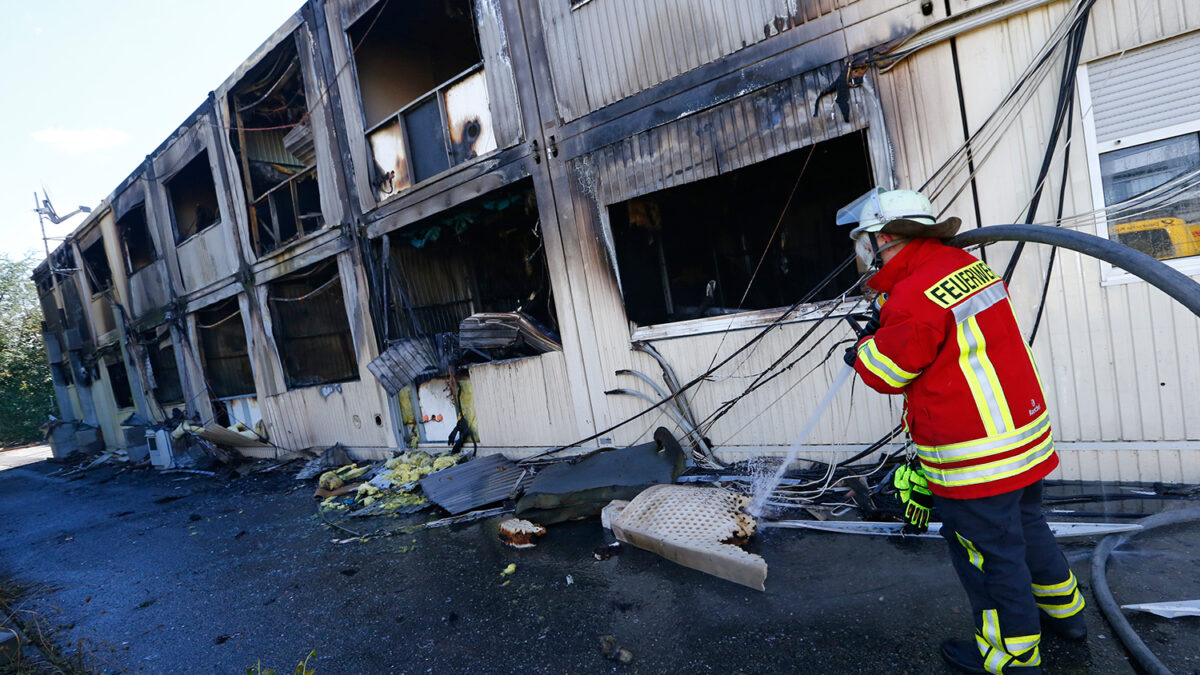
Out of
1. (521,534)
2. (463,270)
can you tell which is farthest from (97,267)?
(521,534)

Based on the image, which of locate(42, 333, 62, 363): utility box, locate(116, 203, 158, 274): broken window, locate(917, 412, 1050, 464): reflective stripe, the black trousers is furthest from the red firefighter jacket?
locate(42, 333, 62, 363): utility box

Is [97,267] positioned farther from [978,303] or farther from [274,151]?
[978,303]

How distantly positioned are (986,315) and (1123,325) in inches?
97.4

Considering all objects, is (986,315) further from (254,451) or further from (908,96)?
(254,451)

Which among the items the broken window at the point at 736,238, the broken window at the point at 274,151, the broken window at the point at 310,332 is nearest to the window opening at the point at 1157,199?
the broken window at the point at 736,238

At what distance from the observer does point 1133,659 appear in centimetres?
233

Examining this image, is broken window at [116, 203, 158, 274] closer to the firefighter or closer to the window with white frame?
the firefighter

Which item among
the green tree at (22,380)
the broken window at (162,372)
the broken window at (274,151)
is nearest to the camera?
the broken window at (274,151)

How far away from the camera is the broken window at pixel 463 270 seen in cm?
823

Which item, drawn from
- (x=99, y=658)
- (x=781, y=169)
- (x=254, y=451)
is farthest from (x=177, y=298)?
(x=781, y=169)

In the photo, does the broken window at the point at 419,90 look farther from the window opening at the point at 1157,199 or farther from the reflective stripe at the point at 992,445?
the reflective stripe at the point at 992,445

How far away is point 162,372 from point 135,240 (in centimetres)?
360

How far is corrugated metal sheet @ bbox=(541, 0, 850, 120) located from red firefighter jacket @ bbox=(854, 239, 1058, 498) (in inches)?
127

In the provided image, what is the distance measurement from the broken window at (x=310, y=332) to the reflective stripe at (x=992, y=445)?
10.2 metres
